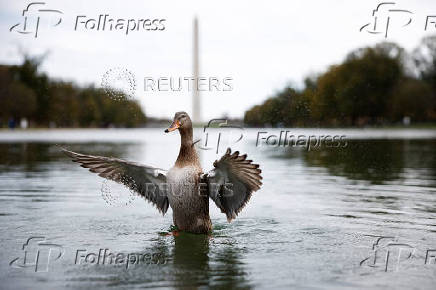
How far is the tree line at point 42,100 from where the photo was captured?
82.9m

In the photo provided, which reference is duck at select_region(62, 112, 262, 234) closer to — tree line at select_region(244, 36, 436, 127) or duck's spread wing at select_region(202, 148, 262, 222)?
duck's spread wing at select_region(202, 148, 262, 222)

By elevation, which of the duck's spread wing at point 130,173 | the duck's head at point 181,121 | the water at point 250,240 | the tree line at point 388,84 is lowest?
the water at point 250,240

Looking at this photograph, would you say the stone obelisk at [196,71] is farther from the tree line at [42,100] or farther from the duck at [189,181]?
the duck at [189,181]

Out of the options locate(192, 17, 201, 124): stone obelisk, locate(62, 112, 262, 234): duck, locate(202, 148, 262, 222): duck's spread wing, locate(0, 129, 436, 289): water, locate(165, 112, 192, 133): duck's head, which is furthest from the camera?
locate(192, 17, 201, 124): stone obelisk

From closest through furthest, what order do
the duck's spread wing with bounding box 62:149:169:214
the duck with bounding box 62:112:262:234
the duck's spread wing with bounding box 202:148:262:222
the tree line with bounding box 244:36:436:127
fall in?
the duck's spread wing with bounding box 202:148:262:222 → the duck with bounding box 62:112:262:234 → the duck's spread wing with bounding box 62:149:169:214 → the tree line with bounding box 244:36:436:127

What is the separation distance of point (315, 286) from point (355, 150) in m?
27.7

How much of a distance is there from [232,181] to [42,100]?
84958 millimetres

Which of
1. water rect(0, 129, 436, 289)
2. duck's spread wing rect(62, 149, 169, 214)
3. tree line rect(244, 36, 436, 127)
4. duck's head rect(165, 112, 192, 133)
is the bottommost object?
water rect(0, 129, 436, 289)

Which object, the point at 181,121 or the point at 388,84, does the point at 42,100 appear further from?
the point at 181,121

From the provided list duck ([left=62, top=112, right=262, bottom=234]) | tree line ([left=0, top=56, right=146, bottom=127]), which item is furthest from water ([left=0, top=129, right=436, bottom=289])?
tree line ([left=0, top=56, right=146, bottom=127])

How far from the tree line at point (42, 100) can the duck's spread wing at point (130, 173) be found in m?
72.9

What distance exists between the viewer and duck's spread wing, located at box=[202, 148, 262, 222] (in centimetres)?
800

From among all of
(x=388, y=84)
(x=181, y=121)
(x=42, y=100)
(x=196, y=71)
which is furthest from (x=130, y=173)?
(x=42, y=100)

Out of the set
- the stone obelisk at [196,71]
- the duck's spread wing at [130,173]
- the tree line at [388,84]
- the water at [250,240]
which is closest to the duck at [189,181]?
the duck's spread wing at [130,173]
